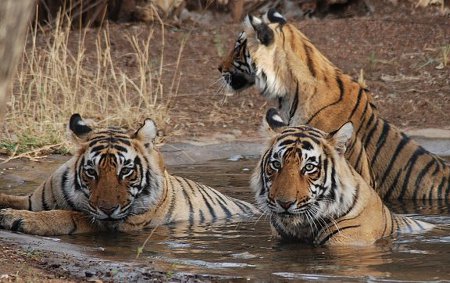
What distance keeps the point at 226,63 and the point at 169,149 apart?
1240 mm

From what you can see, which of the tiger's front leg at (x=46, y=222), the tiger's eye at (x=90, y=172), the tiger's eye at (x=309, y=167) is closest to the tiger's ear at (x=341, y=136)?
the tiger's eye at (x=309, y=167)

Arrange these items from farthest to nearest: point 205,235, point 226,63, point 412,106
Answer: point 412,106, point 226,63, point 205,235

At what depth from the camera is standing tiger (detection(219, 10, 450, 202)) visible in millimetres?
8297

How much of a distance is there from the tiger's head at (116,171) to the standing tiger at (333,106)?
1.67 meters

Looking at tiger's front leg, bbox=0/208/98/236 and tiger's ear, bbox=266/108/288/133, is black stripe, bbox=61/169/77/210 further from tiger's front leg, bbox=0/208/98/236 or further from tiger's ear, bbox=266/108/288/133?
tiger's ear, bbox=266/108/288/133

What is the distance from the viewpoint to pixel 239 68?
9.02 m

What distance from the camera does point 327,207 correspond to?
6.31m

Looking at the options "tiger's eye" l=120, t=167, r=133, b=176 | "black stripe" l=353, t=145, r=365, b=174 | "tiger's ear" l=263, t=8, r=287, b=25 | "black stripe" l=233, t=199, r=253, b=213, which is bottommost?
"black stripe" l=233, t=199, r=253, b=213

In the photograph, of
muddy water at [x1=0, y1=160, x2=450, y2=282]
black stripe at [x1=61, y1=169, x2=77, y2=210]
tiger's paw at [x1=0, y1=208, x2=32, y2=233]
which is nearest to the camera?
muddy water at [x1=0, y1=160, x2=450, y2=282]

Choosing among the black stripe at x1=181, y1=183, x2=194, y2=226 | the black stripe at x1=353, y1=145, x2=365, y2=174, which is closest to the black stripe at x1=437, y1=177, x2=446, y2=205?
the black stripe at x1=353, y1=145, x2=365, y2=174

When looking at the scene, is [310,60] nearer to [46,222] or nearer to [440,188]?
[440,188]

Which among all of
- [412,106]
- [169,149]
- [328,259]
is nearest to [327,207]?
[328,259]

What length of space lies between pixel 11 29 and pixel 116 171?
3.20 m

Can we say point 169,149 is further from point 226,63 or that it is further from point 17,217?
point 17,217
